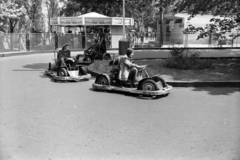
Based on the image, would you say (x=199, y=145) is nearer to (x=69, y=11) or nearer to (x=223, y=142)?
(x=223, y=142)

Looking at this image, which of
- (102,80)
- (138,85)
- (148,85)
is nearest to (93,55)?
(102,80)

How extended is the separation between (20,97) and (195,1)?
33.4 feet

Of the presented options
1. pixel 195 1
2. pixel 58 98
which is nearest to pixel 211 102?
pixel 58 98

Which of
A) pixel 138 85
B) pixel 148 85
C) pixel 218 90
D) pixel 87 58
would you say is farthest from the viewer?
pixel 87 58

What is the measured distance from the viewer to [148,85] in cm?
759

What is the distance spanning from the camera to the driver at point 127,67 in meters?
7.96

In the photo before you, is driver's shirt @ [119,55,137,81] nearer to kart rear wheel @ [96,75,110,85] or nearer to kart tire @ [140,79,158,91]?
kart rear wheel @ [96,75,110,85]

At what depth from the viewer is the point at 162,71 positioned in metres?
11.6

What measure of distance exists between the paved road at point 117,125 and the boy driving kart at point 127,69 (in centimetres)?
55

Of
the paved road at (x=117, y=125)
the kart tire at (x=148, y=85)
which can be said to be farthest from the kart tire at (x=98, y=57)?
the kart tire at (x=148, y=85)

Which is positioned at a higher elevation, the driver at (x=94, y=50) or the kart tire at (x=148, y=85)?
the driver at (x=94, y=50)

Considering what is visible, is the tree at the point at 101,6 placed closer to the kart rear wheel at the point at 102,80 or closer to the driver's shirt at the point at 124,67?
the kart rear wheel at the point at 102,80

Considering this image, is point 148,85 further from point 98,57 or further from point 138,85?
point 98,57

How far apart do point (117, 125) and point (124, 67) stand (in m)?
2.99
